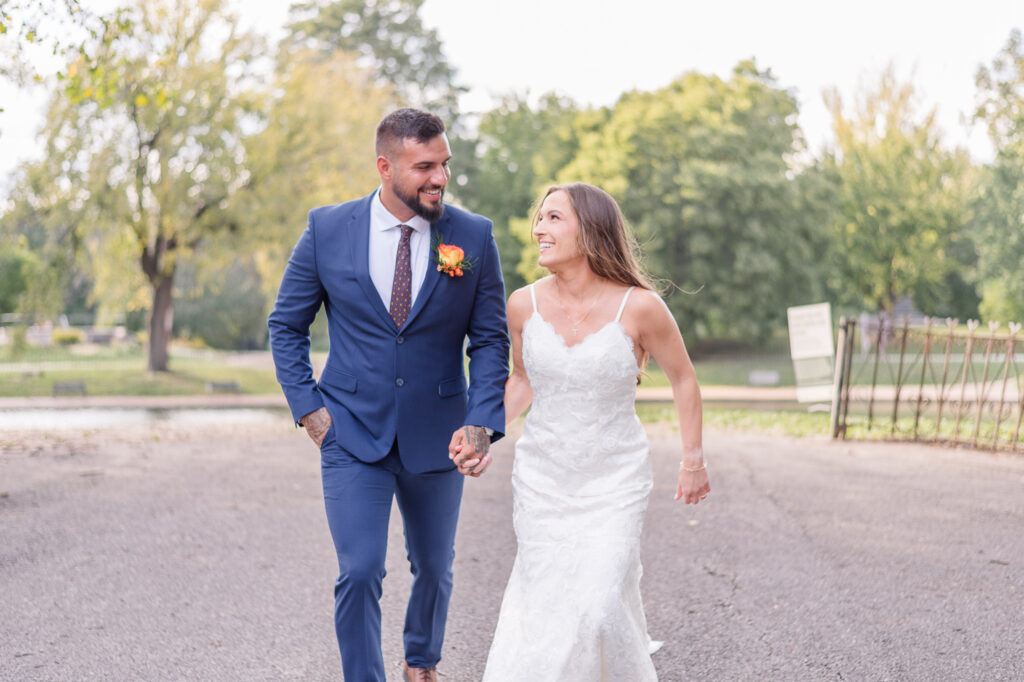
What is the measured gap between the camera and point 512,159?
1694 inches

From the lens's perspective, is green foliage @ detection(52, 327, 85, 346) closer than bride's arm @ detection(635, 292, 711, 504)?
No

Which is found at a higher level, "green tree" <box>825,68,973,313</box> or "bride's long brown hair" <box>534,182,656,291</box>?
"green tree" <box>825,68,973,313</box>

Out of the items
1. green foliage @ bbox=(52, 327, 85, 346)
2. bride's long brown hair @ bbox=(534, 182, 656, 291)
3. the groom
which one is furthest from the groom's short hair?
green foliage @ bbox=(52, 327, 85, 346)

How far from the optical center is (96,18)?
9.85 meters

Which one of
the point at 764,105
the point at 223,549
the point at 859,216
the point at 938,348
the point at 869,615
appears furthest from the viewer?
the point at 938,348

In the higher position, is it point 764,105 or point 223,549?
point 764,105

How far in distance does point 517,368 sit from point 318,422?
0.82 m

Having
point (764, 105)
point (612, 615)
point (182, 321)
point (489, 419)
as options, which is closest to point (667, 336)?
point (489, 419)

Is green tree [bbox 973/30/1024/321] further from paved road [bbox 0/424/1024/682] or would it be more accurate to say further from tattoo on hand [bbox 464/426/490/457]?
tattoo on hand [bbox 464/426/490/457]

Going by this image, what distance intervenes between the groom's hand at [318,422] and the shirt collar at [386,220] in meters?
0.77

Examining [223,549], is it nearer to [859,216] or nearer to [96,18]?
[96,18]

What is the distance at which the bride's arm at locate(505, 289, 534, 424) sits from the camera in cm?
384

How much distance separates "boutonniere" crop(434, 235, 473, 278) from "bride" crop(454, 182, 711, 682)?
10.3 inches

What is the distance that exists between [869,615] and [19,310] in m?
26.5
